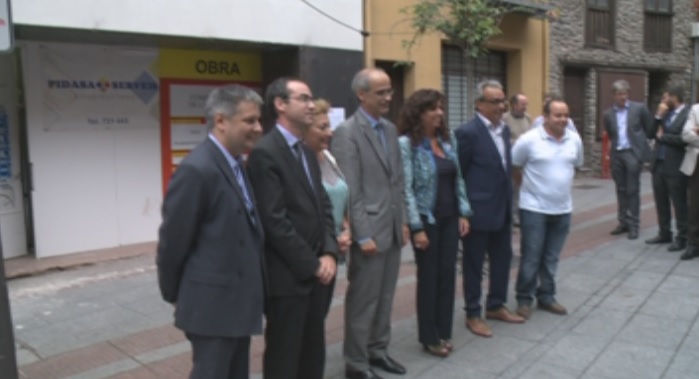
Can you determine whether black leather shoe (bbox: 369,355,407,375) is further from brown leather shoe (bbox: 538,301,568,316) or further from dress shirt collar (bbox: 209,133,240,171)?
dress shirt collar (bbox: 209,133,240,171)

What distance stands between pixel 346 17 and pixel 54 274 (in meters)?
5.24

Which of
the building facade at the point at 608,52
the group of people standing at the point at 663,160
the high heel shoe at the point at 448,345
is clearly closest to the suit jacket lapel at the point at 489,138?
the high heel shoe at the point at 448,345

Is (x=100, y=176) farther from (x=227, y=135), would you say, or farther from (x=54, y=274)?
(x=227, y=135)

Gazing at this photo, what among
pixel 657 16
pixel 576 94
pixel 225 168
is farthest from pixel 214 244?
pixel 657 16

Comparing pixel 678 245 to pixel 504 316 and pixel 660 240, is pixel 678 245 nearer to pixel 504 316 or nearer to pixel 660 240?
pixel 660 240

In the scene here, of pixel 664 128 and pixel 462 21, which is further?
pixel 462 21

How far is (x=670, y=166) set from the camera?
780cm

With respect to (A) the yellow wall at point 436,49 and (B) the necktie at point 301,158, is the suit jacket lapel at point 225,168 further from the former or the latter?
(A) the yellow wall at point 436,49

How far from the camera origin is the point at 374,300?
13.6 ft

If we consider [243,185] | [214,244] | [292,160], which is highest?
[292,160]

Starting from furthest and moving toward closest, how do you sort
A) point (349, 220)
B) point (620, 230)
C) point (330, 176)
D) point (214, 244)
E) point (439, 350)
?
point (620, 230) → point (439, 350) → point (349, 220) → point (330, 176) → point (214, 244)

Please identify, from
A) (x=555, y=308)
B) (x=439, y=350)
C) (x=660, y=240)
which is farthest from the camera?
(x=660, y=240)

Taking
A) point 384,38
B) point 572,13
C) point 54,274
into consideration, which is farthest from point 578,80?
point 54,274

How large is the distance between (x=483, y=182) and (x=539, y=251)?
96 centimetres
